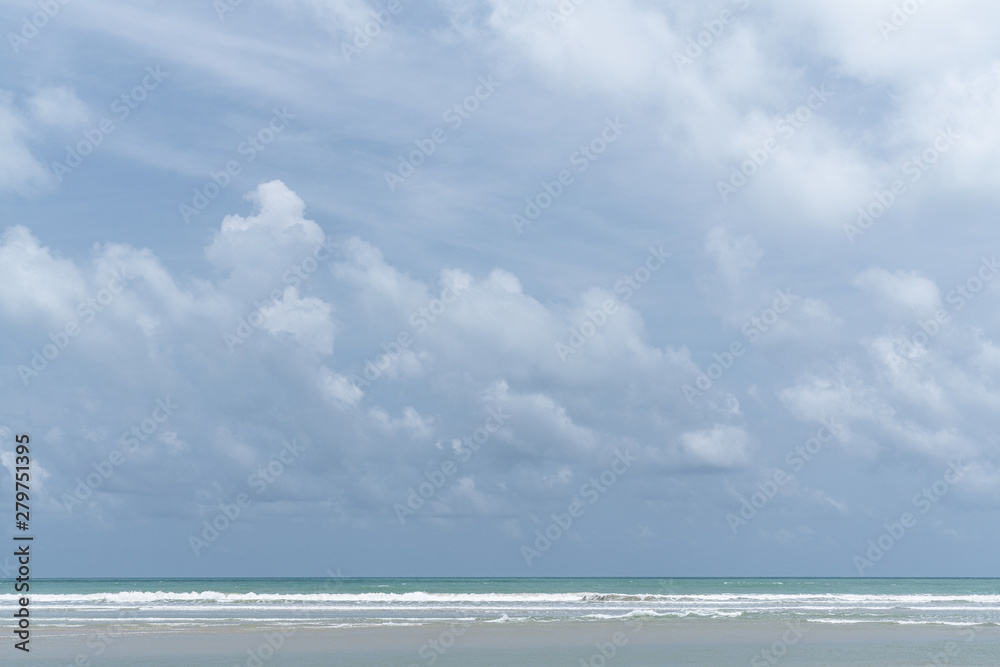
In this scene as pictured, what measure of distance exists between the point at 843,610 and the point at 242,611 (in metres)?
27.7

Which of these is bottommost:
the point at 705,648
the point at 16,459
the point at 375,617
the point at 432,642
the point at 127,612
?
the point at 127,612

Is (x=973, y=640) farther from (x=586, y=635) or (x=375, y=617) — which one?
(x=375, y=617)

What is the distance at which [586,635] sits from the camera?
2661cm

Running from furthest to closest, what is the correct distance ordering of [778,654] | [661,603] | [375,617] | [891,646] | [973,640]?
[661,603], [375,617], [973,640], [891,646], [778,654]

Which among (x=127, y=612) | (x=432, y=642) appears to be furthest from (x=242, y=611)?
(x=432, y=642)

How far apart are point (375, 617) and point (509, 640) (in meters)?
11.4

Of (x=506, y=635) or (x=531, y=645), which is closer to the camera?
(x=531, y=645)

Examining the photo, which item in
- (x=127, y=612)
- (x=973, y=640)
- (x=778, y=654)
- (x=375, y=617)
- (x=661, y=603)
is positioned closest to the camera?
(x=778, y=654)

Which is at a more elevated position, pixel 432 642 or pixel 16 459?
pixel 16 459

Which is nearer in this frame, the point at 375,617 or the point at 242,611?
the point at 375,617

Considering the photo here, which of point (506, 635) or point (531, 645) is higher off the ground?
point (531, 645)

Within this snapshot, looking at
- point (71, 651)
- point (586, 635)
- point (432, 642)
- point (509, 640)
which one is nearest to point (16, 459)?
point (71, 651)

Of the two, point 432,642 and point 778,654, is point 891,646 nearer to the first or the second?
point 778,654

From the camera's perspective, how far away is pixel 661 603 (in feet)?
149
